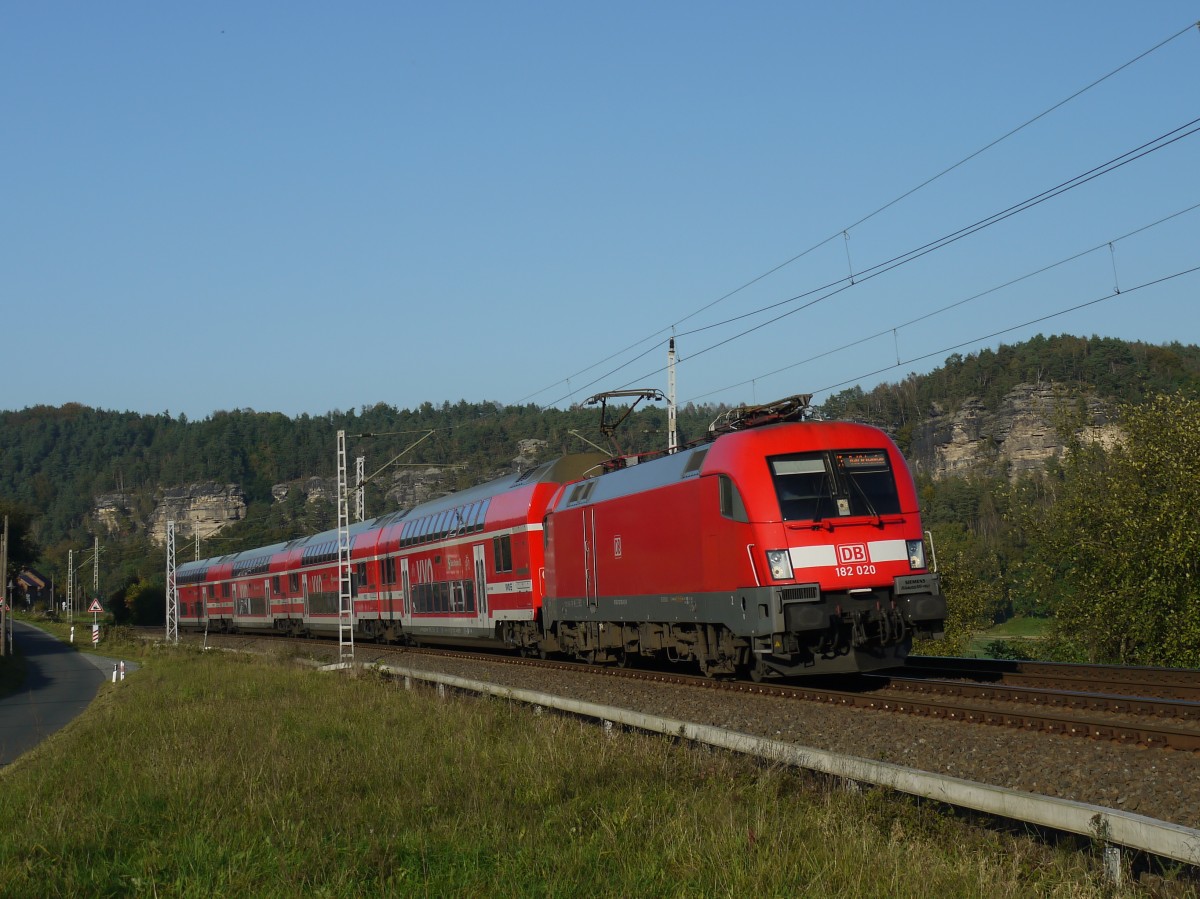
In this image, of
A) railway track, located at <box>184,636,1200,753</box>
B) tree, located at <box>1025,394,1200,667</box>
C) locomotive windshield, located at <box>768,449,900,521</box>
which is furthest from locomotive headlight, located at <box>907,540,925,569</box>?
tree, located at <box>1025,394,1200,667</box>

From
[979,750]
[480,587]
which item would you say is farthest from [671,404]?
[979,750]

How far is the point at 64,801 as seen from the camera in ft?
35.8

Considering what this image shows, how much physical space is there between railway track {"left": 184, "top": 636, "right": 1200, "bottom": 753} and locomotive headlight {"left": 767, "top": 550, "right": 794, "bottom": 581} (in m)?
1.61

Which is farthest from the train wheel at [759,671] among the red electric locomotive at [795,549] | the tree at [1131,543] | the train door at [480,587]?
the tree at [1131,543]

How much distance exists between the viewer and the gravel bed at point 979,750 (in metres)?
9.20

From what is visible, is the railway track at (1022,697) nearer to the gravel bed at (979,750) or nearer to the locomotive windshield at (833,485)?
the gravel bed at (979,750)

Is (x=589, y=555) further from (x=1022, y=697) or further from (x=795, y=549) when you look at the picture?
(x=1022, y=697)

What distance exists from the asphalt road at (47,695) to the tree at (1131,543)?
2286 centimetres

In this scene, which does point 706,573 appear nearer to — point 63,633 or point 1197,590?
point 1197,590

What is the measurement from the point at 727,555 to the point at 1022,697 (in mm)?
4196

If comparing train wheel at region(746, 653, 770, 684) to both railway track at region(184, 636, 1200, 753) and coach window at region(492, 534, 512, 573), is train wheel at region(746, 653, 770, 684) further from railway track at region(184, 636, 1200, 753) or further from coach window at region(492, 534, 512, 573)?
coach window at region(492, 534, 512, 573)

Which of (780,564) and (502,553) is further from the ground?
(502,553)

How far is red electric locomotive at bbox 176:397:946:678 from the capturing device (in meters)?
15.7

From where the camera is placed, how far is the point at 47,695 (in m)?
34.1
